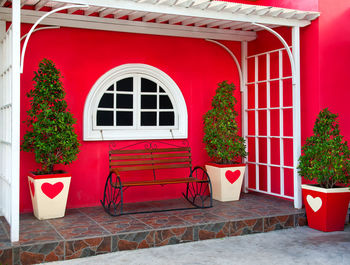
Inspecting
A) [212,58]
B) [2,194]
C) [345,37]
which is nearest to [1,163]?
[2,194]

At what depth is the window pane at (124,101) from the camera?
693 centimetres

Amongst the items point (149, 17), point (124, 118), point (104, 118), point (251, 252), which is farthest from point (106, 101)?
point (251, 252)

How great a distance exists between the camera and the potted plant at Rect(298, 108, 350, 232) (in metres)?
5.75

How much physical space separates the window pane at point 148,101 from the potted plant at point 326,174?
2.56 m

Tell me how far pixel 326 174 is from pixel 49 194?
3.71m

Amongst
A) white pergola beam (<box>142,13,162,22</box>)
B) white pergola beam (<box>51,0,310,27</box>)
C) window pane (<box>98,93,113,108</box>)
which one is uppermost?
white pergola beam (<box>142,13,162,22</box>)

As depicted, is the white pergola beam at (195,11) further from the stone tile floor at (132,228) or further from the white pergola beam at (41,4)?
the stone tile floor at (132,228)

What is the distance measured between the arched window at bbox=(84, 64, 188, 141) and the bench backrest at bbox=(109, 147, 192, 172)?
30cm

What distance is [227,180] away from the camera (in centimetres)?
693

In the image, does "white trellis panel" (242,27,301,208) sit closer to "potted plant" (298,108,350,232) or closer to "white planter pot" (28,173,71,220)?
"potted plant" (298,108,350,232)

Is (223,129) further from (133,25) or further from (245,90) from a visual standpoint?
(133,25)

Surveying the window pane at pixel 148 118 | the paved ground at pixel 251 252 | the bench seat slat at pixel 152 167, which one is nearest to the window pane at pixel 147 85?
the window pane at pixel 148 118

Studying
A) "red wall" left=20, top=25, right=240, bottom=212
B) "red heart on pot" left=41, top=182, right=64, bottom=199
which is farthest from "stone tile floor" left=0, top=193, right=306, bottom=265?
"red wall" left=20, top=25, right=240, bottom=212

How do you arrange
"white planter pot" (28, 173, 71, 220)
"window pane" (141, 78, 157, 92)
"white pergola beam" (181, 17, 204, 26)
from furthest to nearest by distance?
"window pane" (141, 78, 157, 92), "white pergola beam" (181, 17, 204, 26), "white planter pot" (28, 173, 71, 220)
